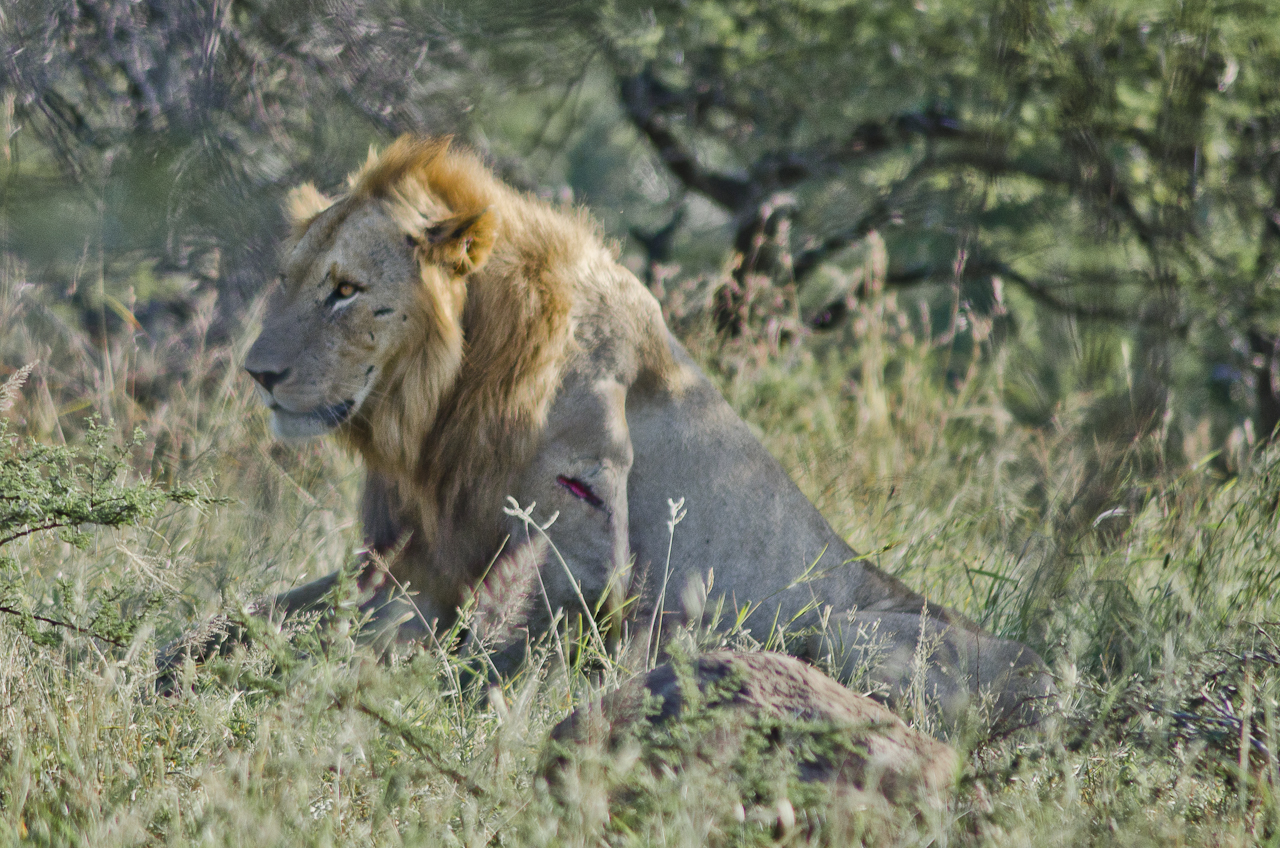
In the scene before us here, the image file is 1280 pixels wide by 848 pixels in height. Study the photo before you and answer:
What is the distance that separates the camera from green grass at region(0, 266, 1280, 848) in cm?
188

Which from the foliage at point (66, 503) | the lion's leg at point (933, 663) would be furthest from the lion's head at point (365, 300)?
the lion's leg at point (933, 663)

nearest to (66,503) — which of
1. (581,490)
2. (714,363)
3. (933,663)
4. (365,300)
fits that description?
(365,300)

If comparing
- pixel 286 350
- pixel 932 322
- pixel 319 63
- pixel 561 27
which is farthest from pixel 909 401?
pixel 286 350

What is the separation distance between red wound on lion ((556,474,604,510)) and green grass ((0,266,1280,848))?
1.49 ft

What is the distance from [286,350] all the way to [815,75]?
481 cm

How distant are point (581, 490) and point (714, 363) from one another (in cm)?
323

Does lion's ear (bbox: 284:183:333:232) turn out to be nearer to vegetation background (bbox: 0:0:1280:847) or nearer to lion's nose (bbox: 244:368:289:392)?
lion's nose (bbox: 244:368:289:392)

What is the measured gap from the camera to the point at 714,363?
6.18m

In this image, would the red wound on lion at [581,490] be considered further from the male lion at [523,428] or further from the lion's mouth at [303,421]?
the lion's mouth at [303,421]

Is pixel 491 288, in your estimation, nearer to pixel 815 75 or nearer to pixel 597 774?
pixel 597 774

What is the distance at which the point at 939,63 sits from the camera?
6672mm

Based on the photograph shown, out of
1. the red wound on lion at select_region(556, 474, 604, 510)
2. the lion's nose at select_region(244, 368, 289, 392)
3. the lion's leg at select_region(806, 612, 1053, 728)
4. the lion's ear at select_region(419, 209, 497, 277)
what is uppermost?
the lion's ear at select_region(419, 209, 497, 277)

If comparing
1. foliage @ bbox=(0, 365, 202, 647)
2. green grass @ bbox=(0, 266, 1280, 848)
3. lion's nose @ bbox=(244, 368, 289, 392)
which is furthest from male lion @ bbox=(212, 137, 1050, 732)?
foliage @ bbox=(0, 365, 202, 647)

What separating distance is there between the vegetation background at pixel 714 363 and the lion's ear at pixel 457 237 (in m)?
0.91
